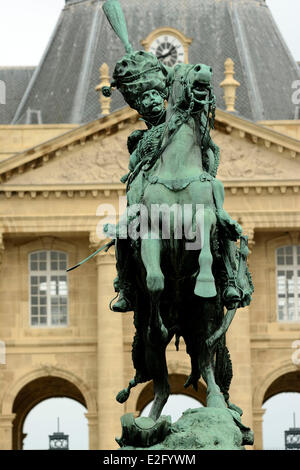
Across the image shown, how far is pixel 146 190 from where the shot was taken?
1781cm

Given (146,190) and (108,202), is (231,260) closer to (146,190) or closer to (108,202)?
(146,190)

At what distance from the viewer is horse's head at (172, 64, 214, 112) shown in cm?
1795

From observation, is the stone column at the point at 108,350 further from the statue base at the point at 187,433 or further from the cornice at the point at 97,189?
the statue base at the point at 187,433

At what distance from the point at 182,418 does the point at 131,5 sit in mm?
62126

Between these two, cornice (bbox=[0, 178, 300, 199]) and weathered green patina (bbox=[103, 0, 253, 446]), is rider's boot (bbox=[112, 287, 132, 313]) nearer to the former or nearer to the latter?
weathered green patina (bbox=[103, 0, 253, 446])

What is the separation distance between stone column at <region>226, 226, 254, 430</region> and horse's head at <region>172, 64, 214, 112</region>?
49.7m

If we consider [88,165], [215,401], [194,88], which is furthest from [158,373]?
[88,165]

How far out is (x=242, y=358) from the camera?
6894cm

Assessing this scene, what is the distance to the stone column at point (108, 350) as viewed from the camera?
68125 millimetres

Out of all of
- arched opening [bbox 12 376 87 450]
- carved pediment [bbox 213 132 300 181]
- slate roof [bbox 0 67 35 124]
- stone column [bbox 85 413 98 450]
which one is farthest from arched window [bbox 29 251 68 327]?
slate roof [bbox 0 67 35 124]

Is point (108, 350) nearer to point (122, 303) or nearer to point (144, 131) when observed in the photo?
point (144, 131)

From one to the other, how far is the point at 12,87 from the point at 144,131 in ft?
202

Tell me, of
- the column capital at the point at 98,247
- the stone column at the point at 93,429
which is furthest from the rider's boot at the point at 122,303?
the column capital at the point at 98,247

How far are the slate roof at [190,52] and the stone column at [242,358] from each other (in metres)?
8.29
